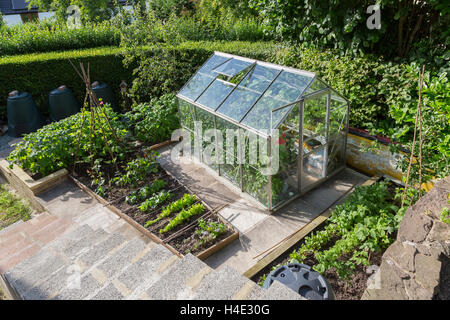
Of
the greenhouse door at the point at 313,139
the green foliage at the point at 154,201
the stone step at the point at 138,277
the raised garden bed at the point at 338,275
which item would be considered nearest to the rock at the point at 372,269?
the raised garden bed at the point at 338,275

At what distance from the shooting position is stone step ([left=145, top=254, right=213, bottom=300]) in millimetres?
3096

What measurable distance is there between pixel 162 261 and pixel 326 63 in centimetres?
553

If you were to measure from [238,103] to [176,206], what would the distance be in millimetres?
2113

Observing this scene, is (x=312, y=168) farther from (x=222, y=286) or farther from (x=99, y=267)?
(x=99, y=267)

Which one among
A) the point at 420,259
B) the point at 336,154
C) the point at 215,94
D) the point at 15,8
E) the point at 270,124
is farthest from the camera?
the point at 15,8

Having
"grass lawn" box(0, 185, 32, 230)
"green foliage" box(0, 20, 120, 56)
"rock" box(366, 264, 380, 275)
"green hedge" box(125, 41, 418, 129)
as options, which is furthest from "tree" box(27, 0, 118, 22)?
"rock" box(366, 264, 380, 275)

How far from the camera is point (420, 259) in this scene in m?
3.27

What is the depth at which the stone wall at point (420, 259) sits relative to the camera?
3.03 m

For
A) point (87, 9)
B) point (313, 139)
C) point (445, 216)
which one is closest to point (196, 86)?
point (313, 139)

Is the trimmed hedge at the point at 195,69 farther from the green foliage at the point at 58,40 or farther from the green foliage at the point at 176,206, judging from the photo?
the green foliage at the point at 176,206

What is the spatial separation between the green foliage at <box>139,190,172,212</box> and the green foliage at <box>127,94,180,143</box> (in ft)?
7.57

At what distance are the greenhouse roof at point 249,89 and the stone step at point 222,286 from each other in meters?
2.61
